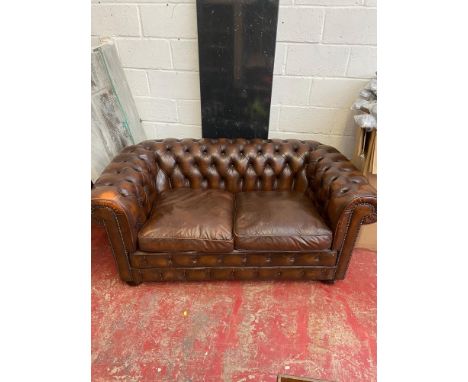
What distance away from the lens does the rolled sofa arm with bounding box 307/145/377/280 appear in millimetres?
1423

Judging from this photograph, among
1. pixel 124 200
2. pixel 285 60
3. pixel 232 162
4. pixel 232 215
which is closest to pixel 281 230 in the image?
pixel 232 215

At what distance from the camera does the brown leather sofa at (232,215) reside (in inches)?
57.8

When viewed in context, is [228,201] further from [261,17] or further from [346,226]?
[261,17]

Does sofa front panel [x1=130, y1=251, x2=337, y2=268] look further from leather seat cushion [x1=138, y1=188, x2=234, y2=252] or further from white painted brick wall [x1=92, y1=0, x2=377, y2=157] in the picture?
white painted brick wall [x1=92, y1=0, x2=377, y2=157]

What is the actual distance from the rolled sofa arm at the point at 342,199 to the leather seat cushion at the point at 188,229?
22.0 inches

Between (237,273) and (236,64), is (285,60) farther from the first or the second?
(237,273)

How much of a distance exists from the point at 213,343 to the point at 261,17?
1829 mm

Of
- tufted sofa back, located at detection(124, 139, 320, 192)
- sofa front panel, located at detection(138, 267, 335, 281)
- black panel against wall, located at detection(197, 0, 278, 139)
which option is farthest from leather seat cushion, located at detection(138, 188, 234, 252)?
black panel against wall, located at detection(197, 0, 278, 139)

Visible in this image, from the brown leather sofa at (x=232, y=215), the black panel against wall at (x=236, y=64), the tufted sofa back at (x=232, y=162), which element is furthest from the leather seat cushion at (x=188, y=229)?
the black panel against wall at (x=236, y=64)

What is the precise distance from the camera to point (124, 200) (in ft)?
4.62

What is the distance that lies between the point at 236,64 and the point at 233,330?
5.18 ft

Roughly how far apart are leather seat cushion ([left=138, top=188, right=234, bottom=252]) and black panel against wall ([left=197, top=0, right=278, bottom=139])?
682 mm
